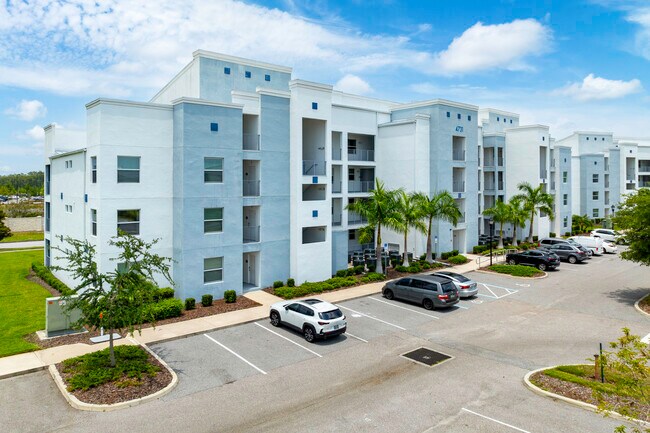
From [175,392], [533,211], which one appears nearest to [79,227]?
[175,392]

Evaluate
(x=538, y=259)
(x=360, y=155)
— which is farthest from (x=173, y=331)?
(x=538, y=259)

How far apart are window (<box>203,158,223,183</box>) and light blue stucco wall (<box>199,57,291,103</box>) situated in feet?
23.1

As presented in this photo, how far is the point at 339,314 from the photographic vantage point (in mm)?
19000

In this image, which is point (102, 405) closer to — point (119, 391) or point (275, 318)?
point (119, 391)

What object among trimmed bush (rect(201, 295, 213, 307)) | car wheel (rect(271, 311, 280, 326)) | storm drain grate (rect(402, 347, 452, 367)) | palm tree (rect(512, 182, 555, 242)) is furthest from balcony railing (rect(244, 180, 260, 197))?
palm tree (rect(512, 182, 555, 242))

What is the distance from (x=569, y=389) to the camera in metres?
13.9

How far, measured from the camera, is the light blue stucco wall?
98.2 ft

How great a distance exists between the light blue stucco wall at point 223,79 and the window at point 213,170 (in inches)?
277

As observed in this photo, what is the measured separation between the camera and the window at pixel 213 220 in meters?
24.9

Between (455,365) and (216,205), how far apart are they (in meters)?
15.2

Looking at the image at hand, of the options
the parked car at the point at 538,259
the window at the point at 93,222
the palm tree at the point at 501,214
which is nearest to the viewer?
the window at the point at 93,222

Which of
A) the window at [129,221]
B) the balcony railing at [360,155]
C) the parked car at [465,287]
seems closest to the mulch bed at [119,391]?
the window at [129,221]

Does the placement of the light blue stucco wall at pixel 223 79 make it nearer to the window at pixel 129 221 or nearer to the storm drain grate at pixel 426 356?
the window at pixel 129 221

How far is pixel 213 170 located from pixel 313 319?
11000mm
